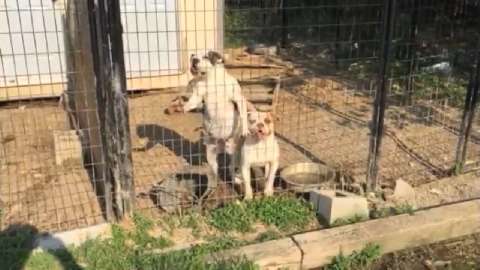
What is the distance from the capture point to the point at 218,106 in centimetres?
449

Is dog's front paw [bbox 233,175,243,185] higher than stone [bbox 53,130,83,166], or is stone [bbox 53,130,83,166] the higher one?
stone [bbox 53,130,83,166]

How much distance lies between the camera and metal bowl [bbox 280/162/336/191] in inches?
173

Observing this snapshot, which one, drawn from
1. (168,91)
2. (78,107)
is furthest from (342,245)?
(168,91)

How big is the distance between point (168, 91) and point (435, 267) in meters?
4.92

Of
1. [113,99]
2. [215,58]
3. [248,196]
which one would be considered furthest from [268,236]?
[215,58]

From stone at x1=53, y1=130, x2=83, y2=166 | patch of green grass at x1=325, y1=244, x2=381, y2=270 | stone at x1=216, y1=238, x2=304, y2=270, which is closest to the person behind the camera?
stone at x1=216, y1=238, x2=304, y2=270

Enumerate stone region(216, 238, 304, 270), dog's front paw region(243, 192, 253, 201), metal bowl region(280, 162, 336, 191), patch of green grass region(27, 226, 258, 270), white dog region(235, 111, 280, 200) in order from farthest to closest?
metal bowl region(280, 162, 336, 191) < dog's front paw region(243, 192, 253, 201) < white dog region(235, 111, 280, 200) < stone region(216, 238, 304, 270) < patch of green grass region(27, 226, 258, 270)

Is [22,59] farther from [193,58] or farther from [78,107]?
[193,58]

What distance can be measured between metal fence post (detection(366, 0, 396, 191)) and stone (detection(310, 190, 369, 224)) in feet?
1.27

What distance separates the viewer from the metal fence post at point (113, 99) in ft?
11.0

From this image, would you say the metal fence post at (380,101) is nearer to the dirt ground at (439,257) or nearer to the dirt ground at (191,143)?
the dirt ground at (191,143)

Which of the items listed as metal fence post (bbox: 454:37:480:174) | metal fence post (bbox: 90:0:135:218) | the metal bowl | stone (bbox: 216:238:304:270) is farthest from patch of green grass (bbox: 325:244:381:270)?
metal fence post (bbox: 454:37:480:174)

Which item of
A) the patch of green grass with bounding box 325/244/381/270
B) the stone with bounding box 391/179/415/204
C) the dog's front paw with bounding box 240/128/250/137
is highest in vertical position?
the dog's front paw with bounding box 240/128/250/137

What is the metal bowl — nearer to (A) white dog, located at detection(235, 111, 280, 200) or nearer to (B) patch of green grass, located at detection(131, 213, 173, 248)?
(A) white dog, located at detection(235, 111, 280, 200)
